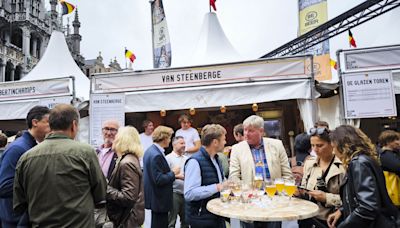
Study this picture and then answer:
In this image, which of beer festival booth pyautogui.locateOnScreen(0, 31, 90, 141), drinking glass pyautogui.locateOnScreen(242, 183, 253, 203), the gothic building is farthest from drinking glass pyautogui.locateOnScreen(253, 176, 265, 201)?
the gothic building

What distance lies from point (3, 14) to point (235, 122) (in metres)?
33.1

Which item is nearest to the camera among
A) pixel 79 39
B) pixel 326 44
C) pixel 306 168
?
pixel 306 168

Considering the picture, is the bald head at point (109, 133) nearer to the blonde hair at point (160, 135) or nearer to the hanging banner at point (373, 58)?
the blonde hair at point (160, 135)

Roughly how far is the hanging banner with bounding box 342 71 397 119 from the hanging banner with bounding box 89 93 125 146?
3962 mm

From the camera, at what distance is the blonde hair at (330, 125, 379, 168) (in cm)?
183

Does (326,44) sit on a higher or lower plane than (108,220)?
higher

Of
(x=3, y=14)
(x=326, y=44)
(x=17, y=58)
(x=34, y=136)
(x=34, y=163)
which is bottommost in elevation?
(x=34, y=163)

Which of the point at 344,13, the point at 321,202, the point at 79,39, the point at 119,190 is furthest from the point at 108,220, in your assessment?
the point at 79,39

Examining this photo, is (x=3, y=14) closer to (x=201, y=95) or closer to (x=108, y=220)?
(x=201, y=95)

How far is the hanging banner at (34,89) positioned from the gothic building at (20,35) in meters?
26.0

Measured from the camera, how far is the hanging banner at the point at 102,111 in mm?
5303

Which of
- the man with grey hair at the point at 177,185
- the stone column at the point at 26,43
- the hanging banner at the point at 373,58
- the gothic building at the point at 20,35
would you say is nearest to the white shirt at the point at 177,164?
the man with grey hair at the point at 177,185

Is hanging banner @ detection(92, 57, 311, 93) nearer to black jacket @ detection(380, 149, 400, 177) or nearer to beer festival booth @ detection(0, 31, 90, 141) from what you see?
beer festival booth @ detection(0, 31, 90, 141)

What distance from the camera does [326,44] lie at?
10617 mm
